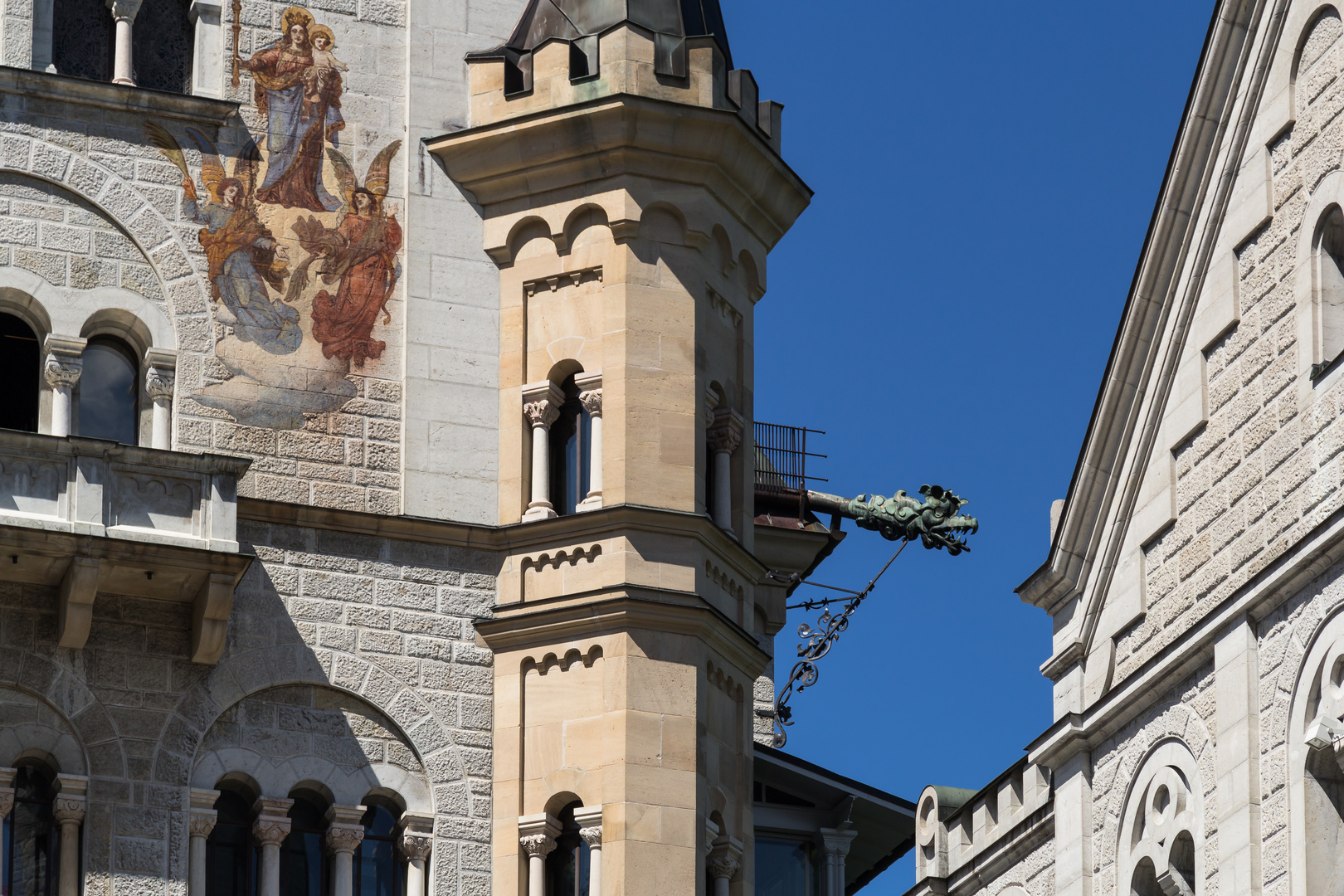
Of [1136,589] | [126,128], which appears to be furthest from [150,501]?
[1136,589]

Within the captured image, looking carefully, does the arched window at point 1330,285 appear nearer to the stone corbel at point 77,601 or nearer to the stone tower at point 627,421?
the stone tower at point 627,421

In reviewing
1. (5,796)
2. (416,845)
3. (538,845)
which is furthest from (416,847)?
(5,796)

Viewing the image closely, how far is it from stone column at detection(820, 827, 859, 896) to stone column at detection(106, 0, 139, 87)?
39.4 feet

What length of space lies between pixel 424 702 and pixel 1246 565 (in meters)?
8.13

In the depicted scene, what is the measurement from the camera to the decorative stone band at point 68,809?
3139 centimetres

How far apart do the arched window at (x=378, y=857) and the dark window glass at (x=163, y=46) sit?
7.12 metres

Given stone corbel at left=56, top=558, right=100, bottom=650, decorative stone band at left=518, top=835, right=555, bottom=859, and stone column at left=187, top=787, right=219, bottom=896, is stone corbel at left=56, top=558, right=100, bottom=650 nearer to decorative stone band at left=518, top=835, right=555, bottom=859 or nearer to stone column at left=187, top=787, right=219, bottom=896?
stone column at left=187, top=787, right=219, bottom=896

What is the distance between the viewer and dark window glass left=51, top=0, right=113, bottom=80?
3412cm

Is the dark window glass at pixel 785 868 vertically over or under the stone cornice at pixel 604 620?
under

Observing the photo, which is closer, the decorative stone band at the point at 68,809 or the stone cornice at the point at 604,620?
the decorative stone band at the point at 68,809

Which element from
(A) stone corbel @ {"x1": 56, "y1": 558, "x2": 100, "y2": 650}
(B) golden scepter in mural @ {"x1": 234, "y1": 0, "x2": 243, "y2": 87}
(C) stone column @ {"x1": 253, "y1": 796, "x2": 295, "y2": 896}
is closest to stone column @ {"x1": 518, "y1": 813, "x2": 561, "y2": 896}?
(C) stone column @ {"x1": 253, "y1": 796, "x2": 295, "y2": 896}

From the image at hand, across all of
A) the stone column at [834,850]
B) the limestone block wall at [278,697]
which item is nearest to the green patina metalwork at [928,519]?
the stone column at [834,850]

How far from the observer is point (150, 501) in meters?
31.9

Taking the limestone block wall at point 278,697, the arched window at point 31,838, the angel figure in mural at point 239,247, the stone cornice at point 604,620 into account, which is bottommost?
the arched window at point 31,838
